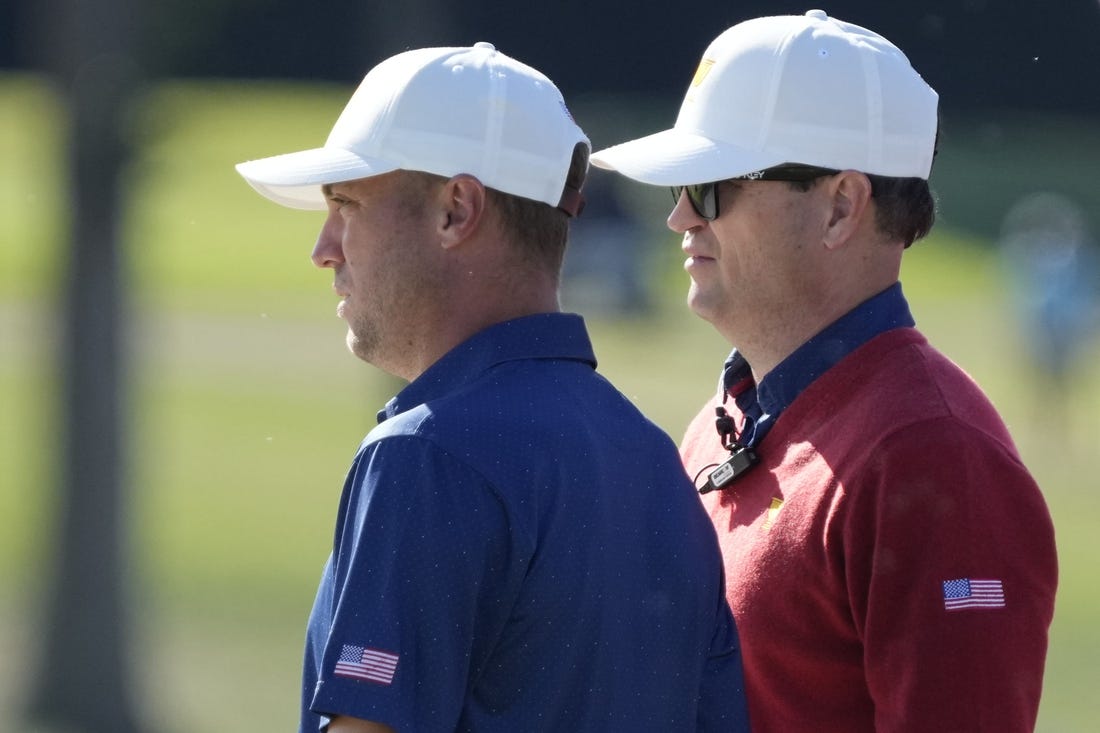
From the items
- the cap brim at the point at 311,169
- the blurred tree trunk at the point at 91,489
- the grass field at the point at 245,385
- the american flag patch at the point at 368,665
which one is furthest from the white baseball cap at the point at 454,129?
the blurred tree trunk at the point at 91,489

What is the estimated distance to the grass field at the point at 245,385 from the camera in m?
11.4

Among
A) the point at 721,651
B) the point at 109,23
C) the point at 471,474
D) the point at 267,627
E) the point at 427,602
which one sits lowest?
the point at 267,627

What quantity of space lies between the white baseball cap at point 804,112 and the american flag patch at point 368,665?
3.45 ft

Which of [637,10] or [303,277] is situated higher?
[637,10]

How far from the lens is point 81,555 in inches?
442

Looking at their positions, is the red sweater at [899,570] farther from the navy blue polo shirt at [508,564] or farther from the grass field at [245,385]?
the grass field at [245,385]

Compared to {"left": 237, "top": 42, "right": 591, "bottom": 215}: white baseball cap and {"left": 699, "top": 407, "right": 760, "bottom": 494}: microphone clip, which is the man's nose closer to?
{"left": 237, "top": 42, "right": 591, "bottom": 215}: white baseball cap

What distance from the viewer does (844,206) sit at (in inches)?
116

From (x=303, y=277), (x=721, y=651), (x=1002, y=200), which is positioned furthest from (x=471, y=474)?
(x=1002, y=200)

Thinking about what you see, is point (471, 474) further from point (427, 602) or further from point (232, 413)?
point (232, 413)

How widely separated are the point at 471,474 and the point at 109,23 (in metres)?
9.11

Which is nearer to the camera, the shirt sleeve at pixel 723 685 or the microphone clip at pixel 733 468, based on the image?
the shirt sleeve at pixel 723 685

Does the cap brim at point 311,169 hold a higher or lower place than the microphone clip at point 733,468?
higher

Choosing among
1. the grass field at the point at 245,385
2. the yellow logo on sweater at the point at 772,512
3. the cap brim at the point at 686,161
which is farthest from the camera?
the grass field at the point at 245,385
